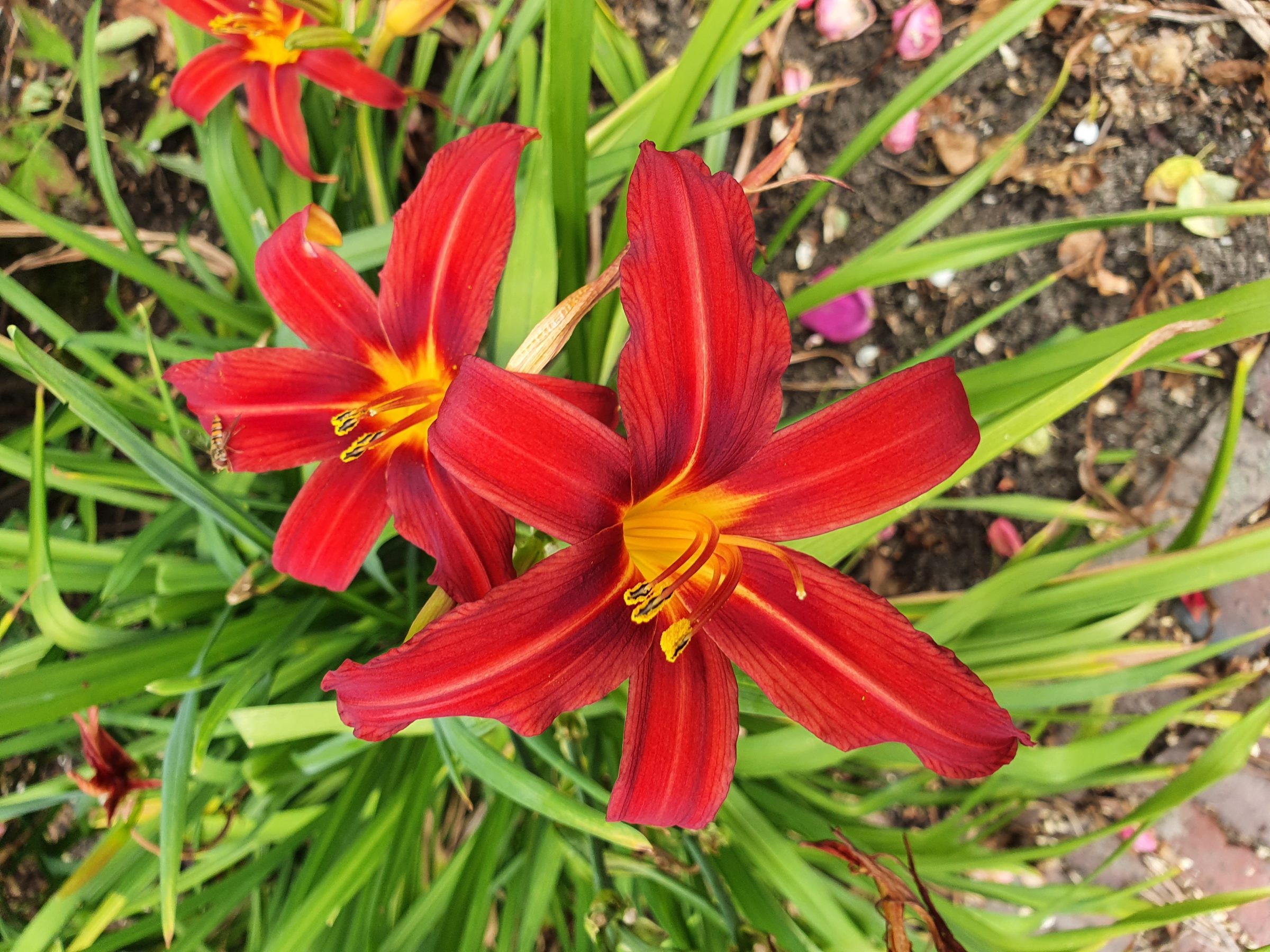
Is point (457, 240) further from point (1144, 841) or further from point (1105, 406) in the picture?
point (1144, 841)

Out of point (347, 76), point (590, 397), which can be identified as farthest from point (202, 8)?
point (590, 397)

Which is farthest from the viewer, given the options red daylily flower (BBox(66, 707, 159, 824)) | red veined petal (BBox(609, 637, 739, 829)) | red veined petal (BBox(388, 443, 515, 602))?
red daylily flower (BBox(66, 707, 159, 824))

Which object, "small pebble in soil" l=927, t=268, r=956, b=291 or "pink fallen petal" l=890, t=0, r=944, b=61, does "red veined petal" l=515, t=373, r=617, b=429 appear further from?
"pink fallen petal" l=890, t=0, r=944, b=61

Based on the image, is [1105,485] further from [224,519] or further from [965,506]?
[224,519]

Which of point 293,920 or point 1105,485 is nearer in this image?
point 293,920

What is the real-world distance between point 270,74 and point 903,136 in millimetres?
1316

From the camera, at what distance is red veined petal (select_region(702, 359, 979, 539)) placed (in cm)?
70

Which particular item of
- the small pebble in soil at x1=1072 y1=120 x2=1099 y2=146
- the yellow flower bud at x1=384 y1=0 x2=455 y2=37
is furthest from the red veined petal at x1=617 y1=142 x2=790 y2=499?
the small pebble in soil at x1=1072 y1=120 x2=1099 y2=146

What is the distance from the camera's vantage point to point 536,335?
2.54ft

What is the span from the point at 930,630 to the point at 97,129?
1542mm

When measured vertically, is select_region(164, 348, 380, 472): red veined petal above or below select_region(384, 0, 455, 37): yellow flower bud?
below

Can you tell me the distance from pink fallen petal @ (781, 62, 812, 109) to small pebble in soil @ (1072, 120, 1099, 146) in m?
0.61

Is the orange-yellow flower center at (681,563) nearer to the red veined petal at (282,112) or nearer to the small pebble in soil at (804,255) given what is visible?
the red veined petal at (282,112)

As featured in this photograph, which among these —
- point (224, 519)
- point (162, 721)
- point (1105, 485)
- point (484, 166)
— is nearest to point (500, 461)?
point (484, 166)
